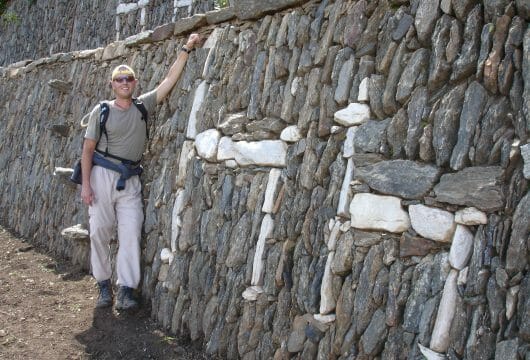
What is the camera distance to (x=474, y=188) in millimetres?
2674

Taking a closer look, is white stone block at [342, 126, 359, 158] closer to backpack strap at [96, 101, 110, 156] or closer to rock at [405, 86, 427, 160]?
rock at [405, 86, 427, 160]

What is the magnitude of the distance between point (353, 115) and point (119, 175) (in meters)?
2.71

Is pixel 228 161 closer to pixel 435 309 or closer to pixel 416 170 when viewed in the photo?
pixel 416 170

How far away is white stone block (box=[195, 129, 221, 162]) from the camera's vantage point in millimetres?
4652

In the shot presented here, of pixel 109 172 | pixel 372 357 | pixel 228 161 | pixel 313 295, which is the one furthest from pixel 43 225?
pixel 372 357

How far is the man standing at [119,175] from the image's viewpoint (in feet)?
17.2

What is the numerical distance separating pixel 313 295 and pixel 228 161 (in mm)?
1426

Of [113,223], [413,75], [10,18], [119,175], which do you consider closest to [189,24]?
[119,175]

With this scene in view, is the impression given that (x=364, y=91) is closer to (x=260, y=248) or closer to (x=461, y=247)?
(x=461, y=247)

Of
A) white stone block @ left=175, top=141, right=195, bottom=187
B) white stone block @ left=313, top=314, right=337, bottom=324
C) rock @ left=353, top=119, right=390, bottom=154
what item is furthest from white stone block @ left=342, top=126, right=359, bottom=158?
white stone block @ left=175, top=141, right=195, bottom=187

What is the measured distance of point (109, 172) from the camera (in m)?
5.33

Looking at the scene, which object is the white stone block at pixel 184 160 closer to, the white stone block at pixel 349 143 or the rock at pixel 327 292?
the white stone block at pixel 349 143

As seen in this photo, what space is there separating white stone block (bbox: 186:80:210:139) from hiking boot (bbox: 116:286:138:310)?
1.47 metres

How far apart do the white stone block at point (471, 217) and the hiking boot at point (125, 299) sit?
3.26 metres
